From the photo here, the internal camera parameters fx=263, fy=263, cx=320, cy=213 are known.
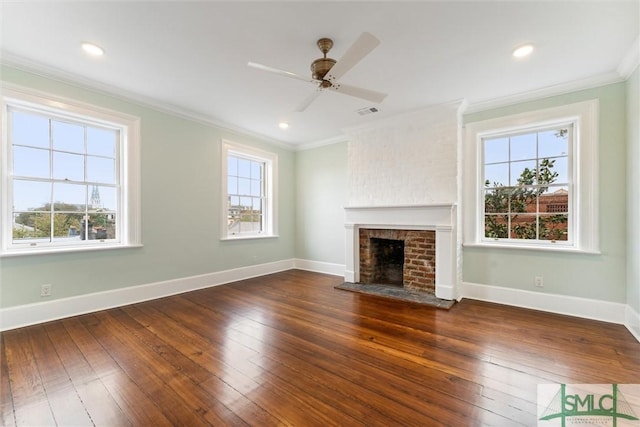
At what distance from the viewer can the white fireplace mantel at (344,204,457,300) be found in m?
3.51

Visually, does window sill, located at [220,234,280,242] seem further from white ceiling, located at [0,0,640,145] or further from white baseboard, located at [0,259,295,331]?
white ceiling, located at [0,0,640,145]

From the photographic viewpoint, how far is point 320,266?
5309 mm

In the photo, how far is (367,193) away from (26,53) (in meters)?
4.23

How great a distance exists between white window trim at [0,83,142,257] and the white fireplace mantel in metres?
3.09

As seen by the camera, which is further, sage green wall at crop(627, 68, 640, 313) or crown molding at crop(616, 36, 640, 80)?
sage green wall at crop(627, 68, 640, 313)

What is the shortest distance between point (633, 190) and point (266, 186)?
501cm

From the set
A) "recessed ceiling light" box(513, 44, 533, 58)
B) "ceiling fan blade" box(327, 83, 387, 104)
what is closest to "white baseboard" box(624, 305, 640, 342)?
"recessed ceiling light" box(513, 44, 533, 58)

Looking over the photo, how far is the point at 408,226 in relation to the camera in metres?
3.92

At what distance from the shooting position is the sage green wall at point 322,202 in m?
5.05

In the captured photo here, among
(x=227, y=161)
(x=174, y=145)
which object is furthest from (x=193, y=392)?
(x=227, y=161)

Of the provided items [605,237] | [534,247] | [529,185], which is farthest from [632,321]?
[529,185]

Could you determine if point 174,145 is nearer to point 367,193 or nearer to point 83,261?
point 83,261

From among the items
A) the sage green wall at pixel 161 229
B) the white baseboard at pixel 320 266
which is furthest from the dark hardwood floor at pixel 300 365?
the white baseboard at pixel 320 266

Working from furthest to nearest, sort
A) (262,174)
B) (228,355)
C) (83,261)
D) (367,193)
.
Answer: (262,174), (367,193), (83,261), (228,355)
